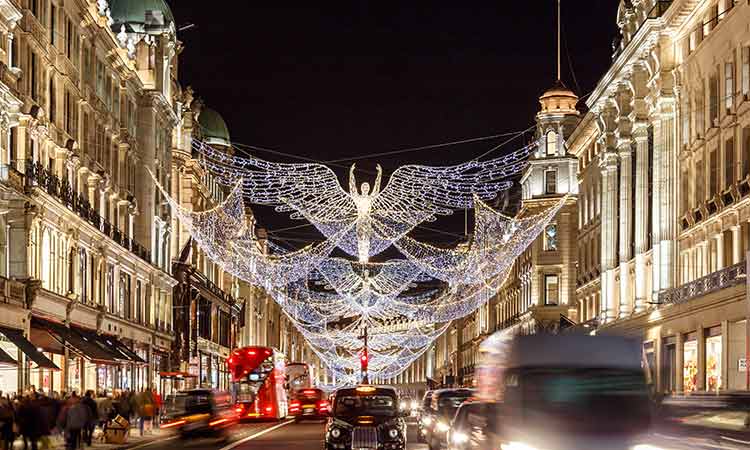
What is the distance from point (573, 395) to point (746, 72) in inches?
1241

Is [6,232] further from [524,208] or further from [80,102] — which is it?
[524,208]

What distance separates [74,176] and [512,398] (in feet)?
132

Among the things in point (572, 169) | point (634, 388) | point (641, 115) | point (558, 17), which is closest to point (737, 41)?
point (641, 115)

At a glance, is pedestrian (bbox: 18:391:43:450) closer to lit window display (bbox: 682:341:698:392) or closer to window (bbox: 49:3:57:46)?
window (bbox: 49:3:57:46)

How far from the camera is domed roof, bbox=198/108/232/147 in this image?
11756cm

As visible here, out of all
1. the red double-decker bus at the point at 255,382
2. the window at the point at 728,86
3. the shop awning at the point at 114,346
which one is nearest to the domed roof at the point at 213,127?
the shop awning at the point at 114,346

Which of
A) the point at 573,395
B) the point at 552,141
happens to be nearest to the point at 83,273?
the point at 573,395

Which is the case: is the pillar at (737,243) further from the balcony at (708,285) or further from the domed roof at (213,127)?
the domed roof at (213,127)

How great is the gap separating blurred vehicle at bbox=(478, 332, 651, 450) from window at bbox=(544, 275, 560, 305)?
78.0 m

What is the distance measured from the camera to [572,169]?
326 feet

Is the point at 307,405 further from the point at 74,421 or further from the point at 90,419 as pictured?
the point at 74,421

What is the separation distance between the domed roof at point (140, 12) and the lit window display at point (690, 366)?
38459 millimetres

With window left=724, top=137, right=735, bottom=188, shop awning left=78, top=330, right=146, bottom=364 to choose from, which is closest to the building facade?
window left=724, top=137, right=735, bottom=188

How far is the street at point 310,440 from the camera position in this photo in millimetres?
17719
